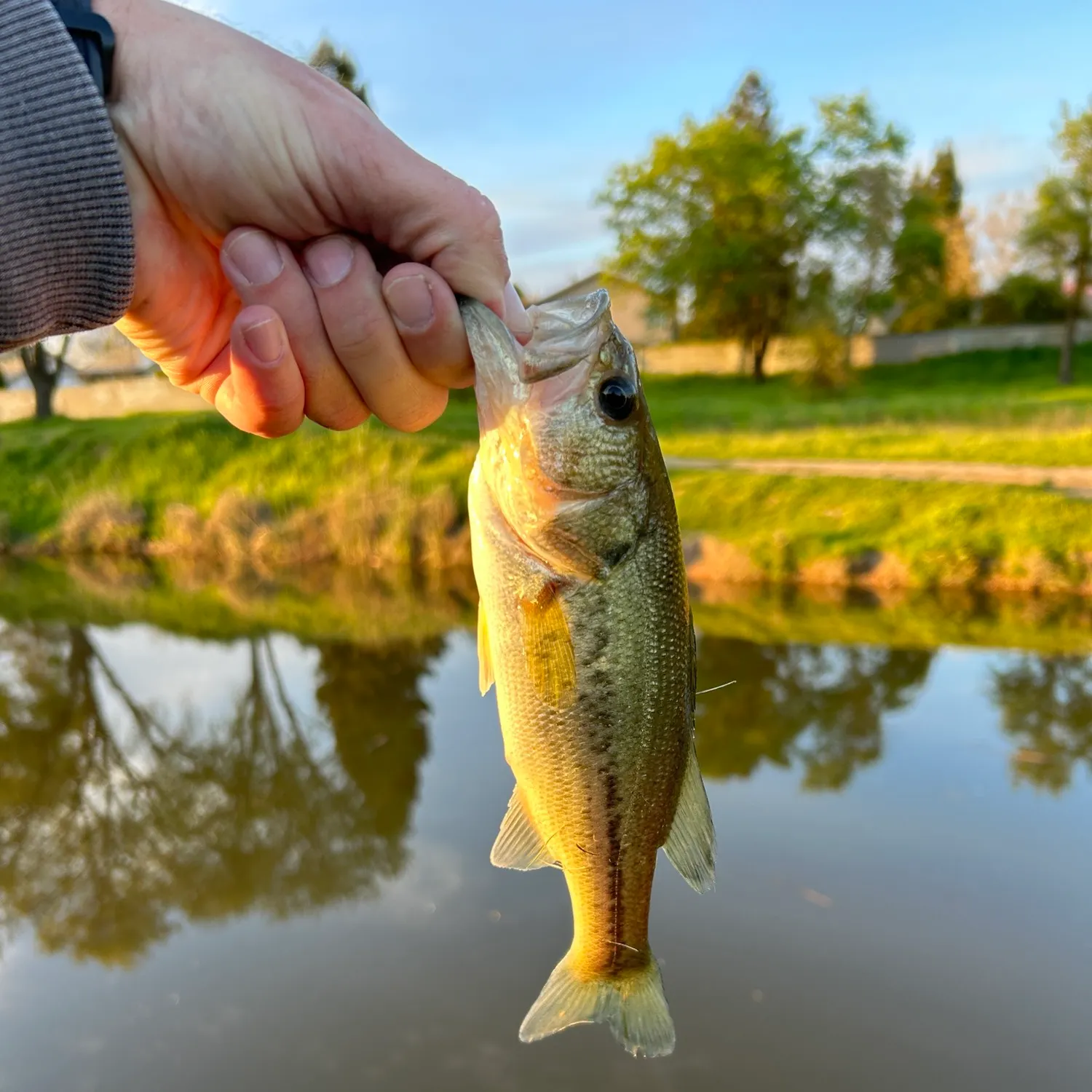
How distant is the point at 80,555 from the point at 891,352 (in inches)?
1214

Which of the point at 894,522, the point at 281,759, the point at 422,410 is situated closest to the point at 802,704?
the point at 894,522

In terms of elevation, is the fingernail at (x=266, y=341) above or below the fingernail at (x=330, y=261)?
below

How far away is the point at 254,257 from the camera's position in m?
1.85

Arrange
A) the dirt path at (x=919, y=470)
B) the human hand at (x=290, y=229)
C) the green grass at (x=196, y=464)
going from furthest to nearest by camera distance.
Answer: the green grass at (x=196, y=464) < the dirt path at (x=919, y=470) < the human hand at (x=290, y=229)

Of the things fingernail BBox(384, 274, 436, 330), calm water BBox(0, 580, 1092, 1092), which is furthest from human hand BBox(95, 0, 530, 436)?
calm water BBox(0, 580, 1092, 1092)

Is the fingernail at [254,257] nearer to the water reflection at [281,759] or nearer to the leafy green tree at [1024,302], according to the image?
the water reflection at [281,759]

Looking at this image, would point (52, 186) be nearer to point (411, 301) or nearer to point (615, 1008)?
point (411, 301)

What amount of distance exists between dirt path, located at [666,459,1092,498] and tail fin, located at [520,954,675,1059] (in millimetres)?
12254

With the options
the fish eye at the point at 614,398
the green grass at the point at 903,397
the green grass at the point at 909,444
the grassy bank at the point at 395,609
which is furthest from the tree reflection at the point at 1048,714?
the green grass at the point at 903,397

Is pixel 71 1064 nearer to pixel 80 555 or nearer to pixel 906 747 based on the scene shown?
pixel 906 747

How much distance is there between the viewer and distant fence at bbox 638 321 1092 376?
3422 cm

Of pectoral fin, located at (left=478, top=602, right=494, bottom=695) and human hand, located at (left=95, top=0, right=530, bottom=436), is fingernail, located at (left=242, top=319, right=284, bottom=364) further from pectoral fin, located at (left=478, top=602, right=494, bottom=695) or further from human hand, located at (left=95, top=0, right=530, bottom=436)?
pectoral fin, located at (left=478, top=602, right=494, bottom=695)

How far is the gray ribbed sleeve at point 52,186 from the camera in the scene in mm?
1538

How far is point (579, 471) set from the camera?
1.90 metres
